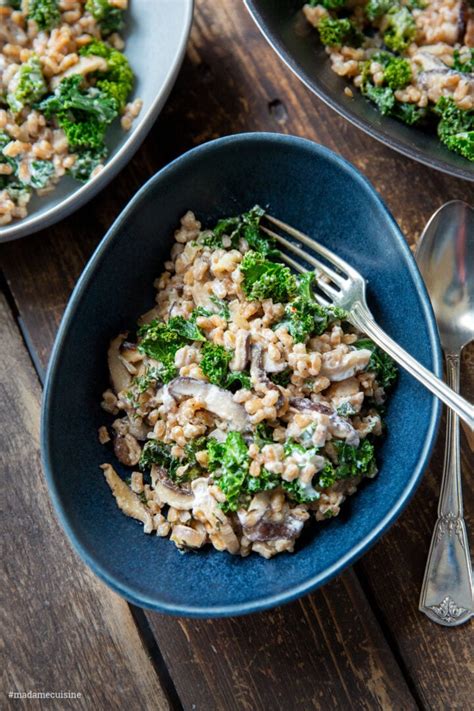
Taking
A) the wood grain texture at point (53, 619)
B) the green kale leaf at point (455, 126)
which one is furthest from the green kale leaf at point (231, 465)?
the green kale leaf at point (455, 126)

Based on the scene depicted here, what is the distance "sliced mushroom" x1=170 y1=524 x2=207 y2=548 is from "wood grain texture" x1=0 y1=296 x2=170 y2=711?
44 cm

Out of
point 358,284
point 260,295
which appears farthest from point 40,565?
point 358,284

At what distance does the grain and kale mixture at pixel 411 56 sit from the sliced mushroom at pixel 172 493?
1.25m

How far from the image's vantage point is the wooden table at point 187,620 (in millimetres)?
2146

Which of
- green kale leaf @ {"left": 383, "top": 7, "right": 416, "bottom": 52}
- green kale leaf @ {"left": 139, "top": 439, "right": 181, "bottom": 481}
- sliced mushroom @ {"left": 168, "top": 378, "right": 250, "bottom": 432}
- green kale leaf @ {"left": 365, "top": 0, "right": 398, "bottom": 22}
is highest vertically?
green kale leaf @ {"left": 365, "top": 0, "right": 398, "bottom": 22}

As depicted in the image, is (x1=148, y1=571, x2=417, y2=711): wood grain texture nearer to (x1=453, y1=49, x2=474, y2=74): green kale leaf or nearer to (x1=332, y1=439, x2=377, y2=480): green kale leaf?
(x1=332, y1=439, x2=377, y2=480): green kale leaf

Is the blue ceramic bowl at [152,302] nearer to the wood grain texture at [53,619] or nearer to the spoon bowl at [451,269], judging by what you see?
the spoon bowl at [451,269]

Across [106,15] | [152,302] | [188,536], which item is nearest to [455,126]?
[152,302]

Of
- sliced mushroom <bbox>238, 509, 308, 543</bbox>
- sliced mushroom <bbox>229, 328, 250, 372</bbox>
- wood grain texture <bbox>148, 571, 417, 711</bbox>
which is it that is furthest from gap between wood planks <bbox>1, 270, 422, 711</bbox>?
sliced mushroom <bbox>229, 328, 250, 372</bbox>

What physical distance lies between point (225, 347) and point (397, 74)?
100 centimetres

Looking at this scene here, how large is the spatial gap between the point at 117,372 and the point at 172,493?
0.38 m

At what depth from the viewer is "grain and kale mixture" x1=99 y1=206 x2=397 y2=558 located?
1816mm

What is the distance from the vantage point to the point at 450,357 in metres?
2.18

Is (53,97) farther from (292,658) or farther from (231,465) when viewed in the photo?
(292,658)
